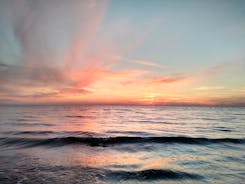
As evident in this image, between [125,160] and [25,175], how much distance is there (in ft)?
16.1

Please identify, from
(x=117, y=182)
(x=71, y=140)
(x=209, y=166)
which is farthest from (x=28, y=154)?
(x=209, y=166)

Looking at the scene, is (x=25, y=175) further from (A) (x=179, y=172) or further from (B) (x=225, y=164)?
(B) (x=225, y=164)

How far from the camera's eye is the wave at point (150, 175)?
767 centimetres

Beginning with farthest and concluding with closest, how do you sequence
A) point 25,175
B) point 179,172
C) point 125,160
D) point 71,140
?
point 71,140, point 125,160, point 179,172, point 25,175

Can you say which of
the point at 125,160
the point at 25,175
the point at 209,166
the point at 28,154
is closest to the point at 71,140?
the point at 28,154

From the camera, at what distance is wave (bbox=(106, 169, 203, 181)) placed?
7.67 meters

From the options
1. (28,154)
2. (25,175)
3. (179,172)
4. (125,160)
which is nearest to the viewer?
(25,175)

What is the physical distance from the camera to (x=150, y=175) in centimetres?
796

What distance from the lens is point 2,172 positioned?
Answer: 8.00m

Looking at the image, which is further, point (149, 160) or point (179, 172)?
point (149, 160)

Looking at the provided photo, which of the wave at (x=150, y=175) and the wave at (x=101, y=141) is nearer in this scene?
the wave at (x=150, y=175)

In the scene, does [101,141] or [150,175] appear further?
[101,141]

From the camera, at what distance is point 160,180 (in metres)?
7.47

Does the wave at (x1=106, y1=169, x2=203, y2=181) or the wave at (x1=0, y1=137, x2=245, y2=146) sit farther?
the wave at (x1=0, y1=137, x2=245, y2=146)
